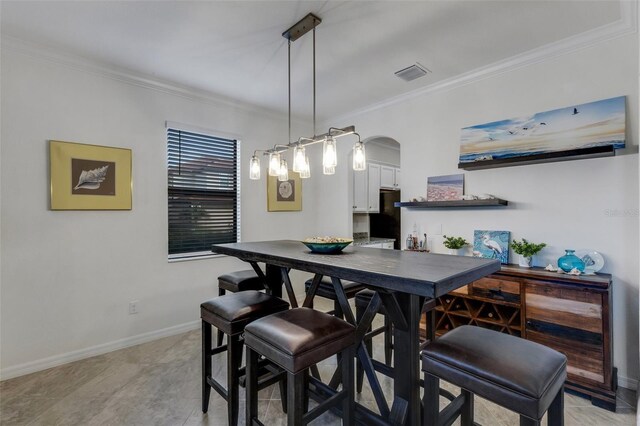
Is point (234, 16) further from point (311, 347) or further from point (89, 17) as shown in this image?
point (311, 347)

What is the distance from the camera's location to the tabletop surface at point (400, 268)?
119cm

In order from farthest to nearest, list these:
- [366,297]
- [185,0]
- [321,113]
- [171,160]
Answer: [321,113]
[171,160]
[366,297]
[185,0]

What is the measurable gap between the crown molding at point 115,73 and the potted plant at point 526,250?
3.29 meters

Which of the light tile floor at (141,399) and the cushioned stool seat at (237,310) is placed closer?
the cushioned stool seat at (237,310)

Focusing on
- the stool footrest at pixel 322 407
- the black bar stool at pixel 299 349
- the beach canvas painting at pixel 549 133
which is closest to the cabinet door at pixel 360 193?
the beach canvas painting at pixel 549 133

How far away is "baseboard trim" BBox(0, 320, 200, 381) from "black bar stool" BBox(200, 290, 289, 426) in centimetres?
146

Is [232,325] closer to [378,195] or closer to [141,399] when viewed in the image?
[141,399]

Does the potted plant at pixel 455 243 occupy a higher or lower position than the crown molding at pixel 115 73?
lower

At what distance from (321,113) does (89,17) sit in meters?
2.71

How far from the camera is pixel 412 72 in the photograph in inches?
118

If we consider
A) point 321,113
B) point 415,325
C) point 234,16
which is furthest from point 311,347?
point 321,113

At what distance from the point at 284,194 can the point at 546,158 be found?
117 inches

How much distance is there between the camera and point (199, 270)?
11.5ft

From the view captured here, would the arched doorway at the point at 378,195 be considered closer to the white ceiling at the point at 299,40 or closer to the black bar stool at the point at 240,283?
the white ceiling at the point at 299,40
